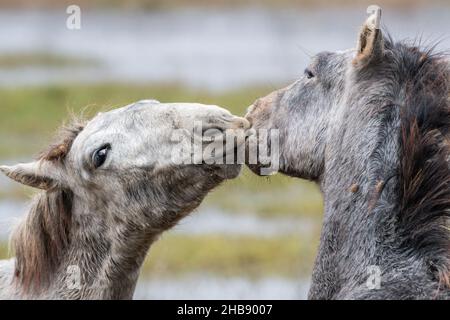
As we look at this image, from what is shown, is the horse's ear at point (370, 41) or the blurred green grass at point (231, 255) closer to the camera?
the horse's ear at point (370, 41)

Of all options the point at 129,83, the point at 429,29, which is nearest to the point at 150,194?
the point at 129,83

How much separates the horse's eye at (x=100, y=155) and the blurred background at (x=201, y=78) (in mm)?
1099

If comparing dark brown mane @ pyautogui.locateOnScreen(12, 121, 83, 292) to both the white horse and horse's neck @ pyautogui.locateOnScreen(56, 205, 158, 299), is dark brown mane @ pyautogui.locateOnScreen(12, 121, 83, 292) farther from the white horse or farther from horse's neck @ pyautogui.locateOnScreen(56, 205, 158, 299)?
Result: horse's neck @ pyautogui.locateOnScreen(56, 205, 158, 299)

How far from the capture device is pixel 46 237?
312 inches

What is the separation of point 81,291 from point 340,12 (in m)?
25.5

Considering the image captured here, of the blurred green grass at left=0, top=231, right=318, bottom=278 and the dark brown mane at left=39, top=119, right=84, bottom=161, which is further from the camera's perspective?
the blurred green grass at left=0, top=231, right=318, bottom=278

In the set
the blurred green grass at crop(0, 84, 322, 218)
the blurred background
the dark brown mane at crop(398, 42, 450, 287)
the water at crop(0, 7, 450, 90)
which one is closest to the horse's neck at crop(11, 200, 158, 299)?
the blurred background

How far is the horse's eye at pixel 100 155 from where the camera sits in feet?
25.2

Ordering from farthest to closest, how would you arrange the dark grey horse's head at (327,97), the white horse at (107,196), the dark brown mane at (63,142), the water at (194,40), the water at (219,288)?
the water at (194,40), the water at (219,288), the dark brown mane at (63,142), the white horse at (107,196), the dark grey horse's head at (327,97)

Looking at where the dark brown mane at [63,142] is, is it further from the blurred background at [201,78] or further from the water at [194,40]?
the water at [194,40]

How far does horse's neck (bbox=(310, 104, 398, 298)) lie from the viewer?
6859 millimetres

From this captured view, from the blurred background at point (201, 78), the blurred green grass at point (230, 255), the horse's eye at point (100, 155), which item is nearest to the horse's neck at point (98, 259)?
the horse's eye at point (100, 155)

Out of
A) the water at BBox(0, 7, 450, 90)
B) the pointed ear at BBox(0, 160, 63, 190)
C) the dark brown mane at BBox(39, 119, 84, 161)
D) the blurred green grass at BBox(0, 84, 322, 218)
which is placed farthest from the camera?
the water at BBox(0, 7, 450, 90)

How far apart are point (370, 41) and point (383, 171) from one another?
2.69ft
